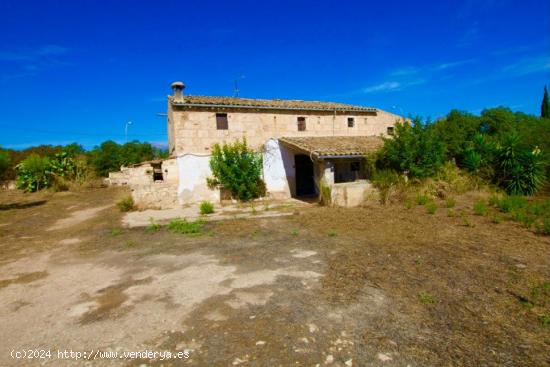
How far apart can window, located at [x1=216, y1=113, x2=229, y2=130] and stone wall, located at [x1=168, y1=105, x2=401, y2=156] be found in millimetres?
177

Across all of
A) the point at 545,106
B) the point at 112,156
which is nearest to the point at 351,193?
the point at 112,156

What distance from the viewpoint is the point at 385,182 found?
12641 mm

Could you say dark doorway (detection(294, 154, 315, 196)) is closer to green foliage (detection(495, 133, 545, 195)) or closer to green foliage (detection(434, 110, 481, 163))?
green foliage (detection(434, 110, 481, 163))

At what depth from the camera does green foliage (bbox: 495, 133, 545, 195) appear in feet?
41.4

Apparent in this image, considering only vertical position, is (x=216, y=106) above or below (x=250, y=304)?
above

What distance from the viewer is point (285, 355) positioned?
3.03 m

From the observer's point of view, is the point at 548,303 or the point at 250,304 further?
the point at 250,304

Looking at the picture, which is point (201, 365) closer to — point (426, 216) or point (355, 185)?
point (426, 216)

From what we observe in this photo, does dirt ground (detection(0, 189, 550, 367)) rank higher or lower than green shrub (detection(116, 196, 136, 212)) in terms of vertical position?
lower

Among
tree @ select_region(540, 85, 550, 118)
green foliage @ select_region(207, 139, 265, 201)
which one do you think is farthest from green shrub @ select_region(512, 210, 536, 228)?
tree @ select_region(540, 85, 550, 118)

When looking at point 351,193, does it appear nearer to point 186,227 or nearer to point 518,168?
point 186,227

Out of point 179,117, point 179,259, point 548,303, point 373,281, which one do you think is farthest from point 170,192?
point 548,303

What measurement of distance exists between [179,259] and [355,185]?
8.93 meters

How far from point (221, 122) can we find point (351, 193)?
8.06 meters
